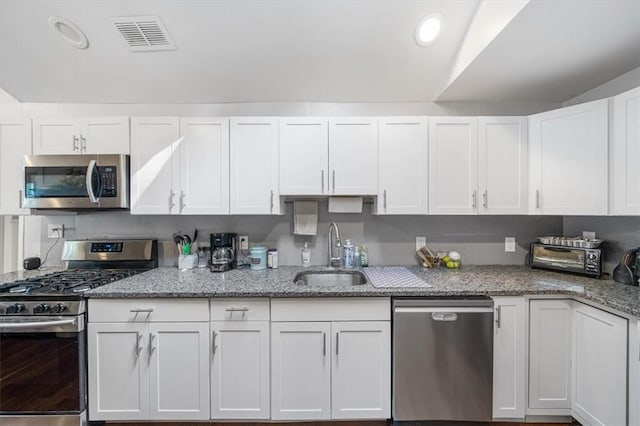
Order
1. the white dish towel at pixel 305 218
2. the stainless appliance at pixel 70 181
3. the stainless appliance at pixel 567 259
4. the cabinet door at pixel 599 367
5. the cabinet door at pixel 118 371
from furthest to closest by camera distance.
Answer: the white dish towel at pixel 305 218 → the stainless appliance at pixel 70 181 → the stainless appliance at pixel 567 259 → the cabinet door at pixel 118 371 → the cabinet door at pixel 599 367

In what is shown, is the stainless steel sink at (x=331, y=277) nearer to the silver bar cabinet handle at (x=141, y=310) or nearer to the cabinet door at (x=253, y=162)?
the cabinet door at (x=253, y=162)

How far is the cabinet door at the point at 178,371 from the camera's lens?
5.72 feet

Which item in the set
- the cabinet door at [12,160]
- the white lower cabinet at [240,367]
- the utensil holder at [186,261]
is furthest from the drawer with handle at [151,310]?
the cabinet door at [12,160]

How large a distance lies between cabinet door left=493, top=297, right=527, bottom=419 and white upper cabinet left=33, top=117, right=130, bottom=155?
9.94ft

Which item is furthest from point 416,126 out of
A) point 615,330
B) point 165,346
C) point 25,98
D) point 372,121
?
point 25,98

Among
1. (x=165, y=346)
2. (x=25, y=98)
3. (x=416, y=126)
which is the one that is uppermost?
(x=25, y=98)

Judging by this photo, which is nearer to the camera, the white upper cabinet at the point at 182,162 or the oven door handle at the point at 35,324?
the oven door handle at the point at 35,324

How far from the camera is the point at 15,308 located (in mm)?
1671

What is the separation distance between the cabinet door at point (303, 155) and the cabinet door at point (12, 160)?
2058mm

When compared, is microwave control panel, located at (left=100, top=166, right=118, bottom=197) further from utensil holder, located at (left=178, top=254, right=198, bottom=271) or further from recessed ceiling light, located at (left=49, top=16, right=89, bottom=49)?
recessed ceiling light, located at (left=49, top=16, right=89, bottom=49)

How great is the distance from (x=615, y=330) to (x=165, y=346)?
2624mm

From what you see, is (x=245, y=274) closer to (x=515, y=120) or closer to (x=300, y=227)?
(x=300, y=227)

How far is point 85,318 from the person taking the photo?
5.66 ft

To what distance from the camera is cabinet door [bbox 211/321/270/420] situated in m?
1.74
